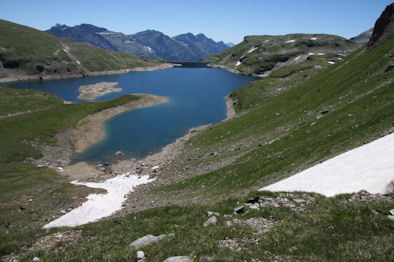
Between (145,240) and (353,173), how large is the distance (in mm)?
15725

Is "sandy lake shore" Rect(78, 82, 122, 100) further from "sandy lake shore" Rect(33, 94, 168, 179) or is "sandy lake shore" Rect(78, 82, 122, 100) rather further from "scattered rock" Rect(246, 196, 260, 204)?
"scattered rock" Rect(246, 196, 260, 204)

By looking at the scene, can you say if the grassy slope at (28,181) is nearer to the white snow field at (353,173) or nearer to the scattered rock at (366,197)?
the white snow field at (353,173)


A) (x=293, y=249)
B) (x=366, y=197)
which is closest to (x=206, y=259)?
(x=293, y=249)

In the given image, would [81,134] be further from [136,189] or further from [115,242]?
[115,242]

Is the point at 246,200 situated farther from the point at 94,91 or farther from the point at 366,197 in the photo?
the point at 94,91

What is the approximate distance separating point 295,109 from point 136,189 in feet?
125

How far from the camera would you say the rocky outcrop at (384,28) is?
60.0 m

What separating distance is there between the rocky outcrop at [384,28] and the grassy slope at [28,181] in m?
75.6

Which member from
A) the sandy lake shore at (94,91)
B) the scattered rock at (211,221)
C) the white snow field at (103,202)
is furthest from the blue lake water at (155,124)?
the scattered rock at (211,221)

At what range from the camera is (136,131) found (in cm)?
8344

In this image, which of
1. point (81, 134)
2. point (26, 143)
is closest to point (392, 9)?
point (81, 134)

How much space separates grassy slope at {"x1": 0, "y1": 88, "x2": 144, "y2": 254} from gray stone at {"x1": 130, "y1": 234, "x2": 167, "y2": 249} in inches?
335

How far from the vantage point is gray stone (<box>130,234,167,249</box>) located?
1353 cm

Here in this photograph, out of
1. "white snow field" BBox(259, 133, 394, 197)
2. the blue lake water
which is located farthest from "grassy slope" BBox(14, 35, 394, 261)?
the blue lake water
